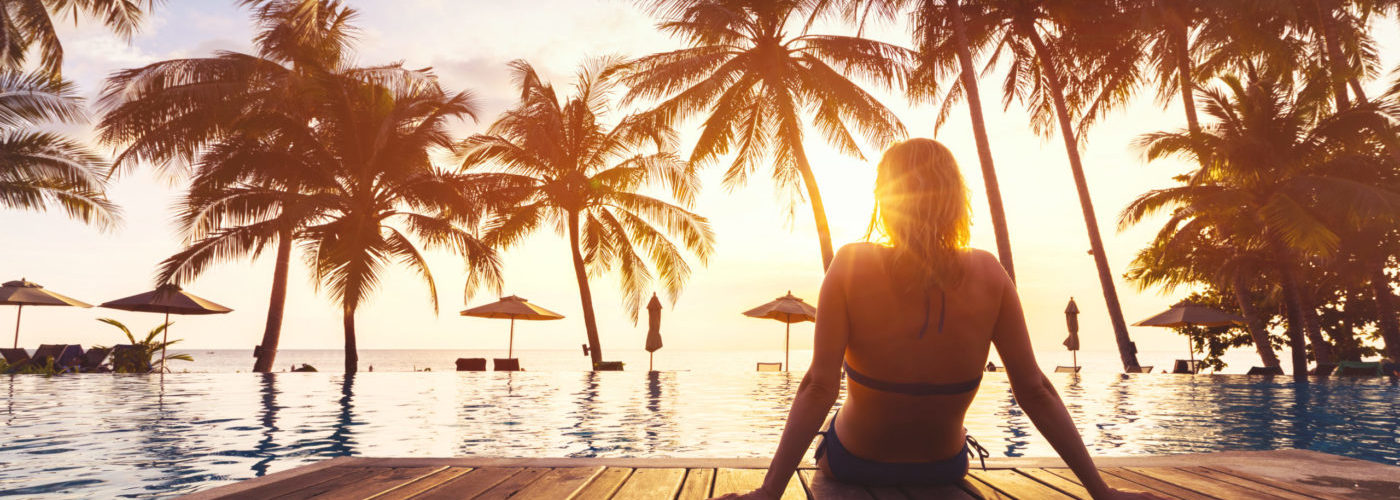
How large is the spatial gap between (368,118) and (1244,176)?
806 inches

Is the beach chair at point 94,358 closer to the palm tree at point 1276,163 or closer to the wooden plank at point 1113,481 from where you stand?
the wooden plank at point 1113,481

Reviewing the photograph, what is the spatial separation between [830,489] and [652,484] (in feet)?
2.22

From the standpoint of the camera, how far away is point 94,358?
1928cm

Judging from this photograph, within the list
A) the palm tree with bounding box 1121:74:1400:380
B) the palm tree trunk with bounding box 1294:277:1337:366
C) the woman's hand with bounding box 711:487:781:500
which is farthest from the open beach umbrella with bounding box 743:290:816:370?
the woman's hand with bounding box 711:487:781:500

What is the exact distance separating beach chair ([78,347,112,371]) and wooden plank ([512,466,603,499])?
20743 millimetres

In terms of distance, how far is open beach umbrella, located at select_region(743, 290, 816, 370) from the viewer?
2367 cm

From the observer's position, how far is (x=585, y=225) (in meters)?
21.9

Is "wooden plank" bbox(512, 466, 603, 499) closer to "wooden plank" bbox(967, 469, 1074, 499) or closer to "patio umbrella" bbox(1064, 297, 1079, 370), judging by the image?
"wooden plank" bbox(967, 469, 1074, 499)

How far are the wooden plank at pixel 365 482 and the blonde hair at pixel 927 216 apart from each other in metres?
1.99

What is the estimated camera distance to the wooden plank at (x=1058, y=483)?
285 centimetres

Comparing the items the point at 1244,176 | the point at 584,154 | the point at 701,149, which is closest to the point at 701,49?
the point at 701,149

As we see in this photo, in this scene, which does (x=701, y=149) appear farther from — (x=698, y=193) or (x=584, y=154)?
(x=584, y=154)

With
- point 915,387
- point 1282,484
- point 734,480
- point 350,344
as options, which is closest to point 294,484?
point 734,480

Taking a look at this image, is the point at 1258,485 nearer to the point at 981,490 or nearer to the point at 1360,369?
the point at 981,490
